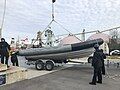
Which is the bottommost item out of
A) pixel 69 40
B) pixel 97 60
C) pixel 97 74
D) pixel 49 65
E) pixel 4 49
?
pixel 97 74

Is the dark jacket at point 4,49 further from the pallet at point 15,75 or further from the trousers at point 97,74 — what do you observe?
the trousers at point 97,74

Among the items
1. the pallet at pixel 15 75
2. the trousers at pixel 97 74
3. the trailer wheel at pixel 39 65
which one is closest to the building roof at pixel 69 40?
the trailer wheel at pixel 39 65

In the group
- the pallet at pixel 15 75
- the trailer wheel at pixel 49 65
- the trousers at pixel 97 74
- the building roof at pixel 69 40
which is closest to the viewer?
the pallet at pixel 15 75

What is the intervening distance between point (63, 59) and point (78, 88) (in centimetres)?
788

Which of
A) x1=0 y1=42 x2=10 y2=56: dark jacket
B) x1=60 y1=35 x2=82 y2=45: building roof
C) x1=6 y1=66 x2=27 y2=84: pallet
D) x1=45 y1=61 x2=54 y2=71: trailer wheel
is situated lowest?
x1=6 y1=66 x2=27 y2=84: pallet

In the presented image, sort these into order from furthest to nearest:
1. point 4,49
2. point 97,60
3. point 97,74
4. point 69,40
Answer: point 69,40 < point 4,49 < point 97,74 < point 97,60

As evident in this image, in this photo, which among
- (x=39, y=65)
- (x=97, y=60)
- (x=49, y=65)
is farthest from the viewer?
(x=39, y=65)

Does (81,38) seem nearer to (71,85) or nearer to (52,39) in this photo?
(52,39)

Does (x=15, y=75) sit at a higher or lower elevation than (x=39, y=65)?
lower

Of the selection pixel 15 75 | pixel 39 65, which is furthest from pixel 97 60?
pixel 39 65

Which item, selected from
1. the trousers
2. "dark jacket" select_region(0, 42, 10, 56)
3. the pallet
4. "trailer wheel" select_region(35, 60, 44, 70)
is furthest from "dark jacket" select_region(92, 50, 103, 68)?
"trailer wheel" select_region(35, 60, 44, 70)

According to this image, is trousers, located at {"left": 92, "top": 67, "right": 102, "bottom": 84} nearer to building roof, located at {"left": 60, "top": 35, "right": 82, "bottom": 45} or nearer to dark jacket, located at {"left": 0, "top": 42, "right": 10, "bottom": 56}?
dark jacket, located at {"left": 0, "top": 42, "right": 10, "bottom": 56}

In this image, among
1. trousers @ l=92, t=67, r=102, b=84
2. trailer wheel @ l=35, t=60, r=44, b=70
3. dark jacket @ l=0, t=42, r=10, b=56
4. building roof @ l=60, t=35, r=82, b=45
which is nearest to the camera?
trousers @ l=92, t=67, r=102, b=84

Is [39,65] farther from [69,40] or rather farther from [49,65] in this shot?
Answer: [69,40]
